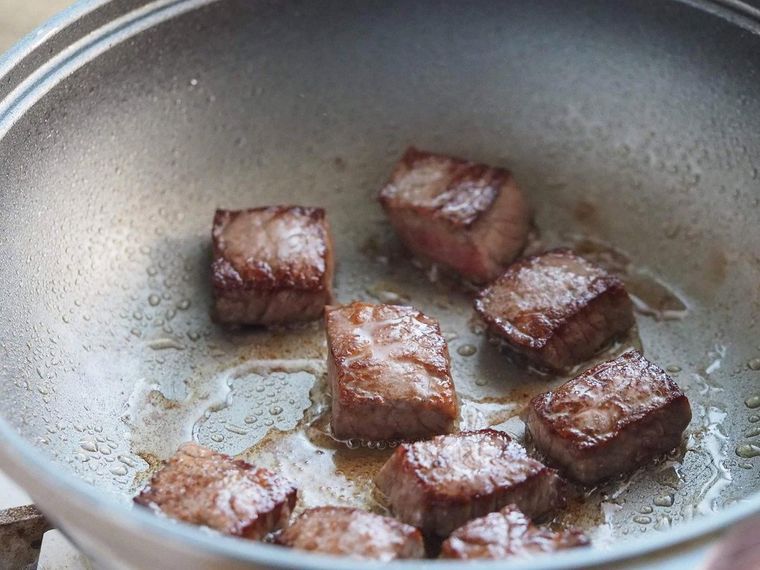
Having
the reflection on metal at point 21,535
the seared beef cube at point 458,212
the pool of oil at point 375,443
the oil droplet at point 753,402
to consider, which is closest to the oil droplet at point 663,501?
the pool of oil at point 375,443

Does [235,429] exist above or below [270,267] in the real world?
below

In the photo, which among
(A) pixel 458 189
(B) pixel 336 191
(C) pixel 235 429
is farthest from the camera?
(B) pixel 336 191

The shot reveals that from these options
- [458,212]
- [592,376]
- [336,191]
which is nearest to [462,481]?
[592,376]

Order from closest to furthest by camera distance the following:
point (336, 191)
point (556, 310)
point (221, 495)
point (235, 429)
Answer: point (221, 495) < point (235, 429) < point (556, 310) < point (336, 191)

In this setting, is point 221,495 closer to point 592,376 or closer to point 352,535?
point 352,535

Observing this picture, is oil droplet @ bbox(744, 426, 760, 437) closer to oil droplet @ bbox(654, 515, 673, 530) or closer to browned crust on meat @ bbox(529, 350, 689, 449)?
browned crust on meat @ bbox(529, 350, 689, 449)

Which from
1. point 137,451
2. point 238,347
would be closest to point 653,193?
point 238,347
